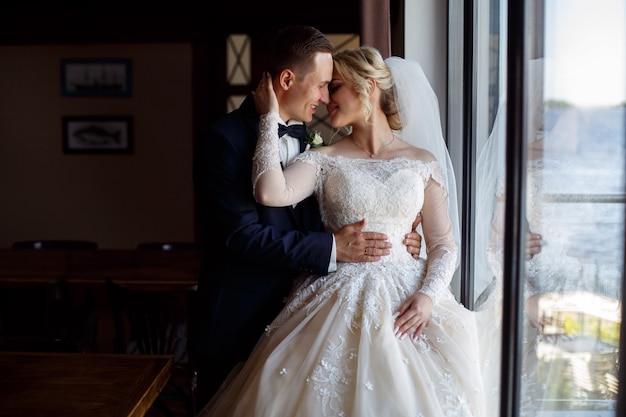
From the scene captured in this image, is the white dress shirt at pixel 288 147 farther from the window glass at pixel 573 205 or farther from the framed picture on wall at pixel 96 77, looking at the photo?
the framed picture on wall at pixel 96 77

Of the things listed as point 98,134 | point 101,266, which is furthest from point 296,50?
point 98,134

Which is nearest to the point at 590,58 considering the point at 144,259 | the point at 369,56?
the point at 369,56

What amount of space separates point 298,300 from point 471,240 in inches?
37.9

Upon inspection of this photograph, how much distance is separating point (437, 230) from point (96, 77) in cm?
500

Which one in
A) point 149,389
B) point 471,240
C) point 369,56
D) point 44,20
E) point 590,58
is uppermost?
point 44,20

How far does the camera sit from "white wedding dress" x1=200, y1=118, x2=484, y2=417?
1.62 m

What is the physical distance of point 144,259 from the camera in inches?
166

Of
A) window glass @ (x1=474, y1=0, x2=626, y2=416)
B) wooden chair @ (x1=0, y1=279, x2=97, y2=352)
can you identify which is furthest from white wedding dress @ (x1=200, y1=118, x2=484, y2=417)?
wooden chair @ (x1=0, y1=279, x2=97, y2=352)

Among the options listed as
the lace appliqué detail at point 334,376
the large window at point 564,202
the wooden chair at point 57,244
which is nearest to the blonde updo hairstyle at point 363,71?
the large window at point 564,202

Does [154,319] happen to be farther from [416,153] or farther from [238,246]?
[416,153]

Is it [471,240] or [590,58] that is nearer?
[590,58]

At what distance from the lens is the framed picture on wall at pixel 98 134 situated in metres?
6.15

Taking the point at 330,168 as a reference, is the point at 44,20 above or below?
above

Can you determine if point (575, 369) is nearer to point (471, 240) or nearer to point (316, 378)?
point (316, 378)
